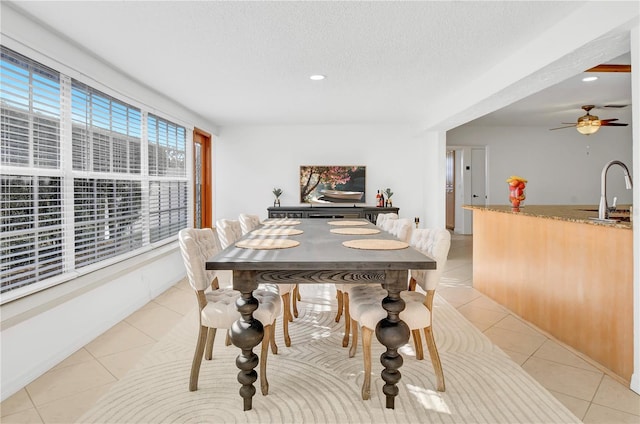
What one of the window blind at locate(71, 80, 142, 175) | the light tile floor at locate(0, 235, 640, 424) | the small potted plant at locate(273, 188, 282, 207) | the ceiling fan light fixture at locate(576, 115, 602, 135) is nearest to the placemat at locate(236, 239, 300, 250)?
the light tile floor at locate(0, 235, 640, 424)

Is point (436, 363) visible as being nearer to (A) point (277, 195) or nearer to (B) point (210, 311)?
(B) point (210, 311)

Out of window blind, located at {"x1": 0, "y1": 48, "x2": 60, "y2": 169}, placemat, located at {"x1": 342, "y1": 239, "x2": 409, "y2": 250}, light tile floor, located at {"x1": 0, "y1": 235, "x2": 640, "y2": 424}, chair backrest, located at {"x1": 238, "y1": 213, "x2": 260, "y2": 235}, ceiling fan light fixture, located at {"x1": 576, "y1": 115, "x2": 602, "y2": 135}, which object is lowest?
light tile floor, located at {"x1": 0, "y1": 235, "x2": 640, "y2": 424}

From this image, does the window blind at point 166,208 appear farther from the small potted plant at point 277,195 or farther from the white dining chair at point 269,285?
the small potted plant at point 277,195

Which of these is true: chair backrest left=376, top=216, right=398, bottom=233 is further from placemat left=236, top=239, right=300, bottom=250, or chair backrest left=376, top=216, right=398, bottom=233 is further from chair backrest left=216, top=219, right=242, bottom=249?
chair backrest left=216, top=219, right=242, bottom=249

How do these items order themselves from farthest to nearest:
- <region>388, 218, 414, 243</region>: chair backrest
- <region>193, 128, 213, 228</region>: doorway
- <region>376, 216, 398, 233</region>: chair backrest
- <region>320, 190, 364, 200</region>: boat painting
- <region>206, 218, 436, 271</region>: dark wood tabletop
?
1. <region>320, 190, 364, 200</region>: boat painting
2. <region>193, 128, 213, 228</region>: doorway
3. <region>376, 216, 398, 233</region>: chair backrest
4. <region>388, 218, 414, 243</region>: chair backrest
5. <region>206, 218, 436, 271</region>: dark wood tabletop

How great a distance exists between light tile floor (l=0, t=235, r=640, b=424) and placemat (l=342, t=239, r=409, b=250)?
1.16 m

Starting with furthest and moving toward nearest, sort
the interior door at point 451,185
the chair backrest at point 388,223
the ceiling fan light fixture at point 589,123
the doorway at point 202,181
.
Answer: the interior door at point 451,185
the doorway at point 202,181
the ceiling fan light fixture at point 589,123
the chair backrest at point 388,223

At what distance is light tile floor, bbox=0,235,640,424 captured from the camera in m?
1.91

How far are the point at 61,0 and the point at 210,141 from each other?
442cm

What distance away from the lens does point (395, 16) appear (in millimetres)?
2354

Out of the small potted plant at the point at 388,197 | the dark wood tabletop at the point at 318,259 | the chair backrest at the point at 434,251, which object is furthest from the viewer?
A: the small potted plant at the point at 388,197

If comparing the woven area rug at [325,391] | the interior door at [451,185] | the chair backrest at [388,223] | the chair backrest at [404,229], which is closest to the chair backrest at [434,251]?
the chair backrest at [404,229]

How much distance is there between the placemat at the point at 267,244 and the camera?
220cm

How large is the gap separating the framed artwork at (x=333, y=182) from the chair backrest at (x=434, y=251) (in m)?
4.03
